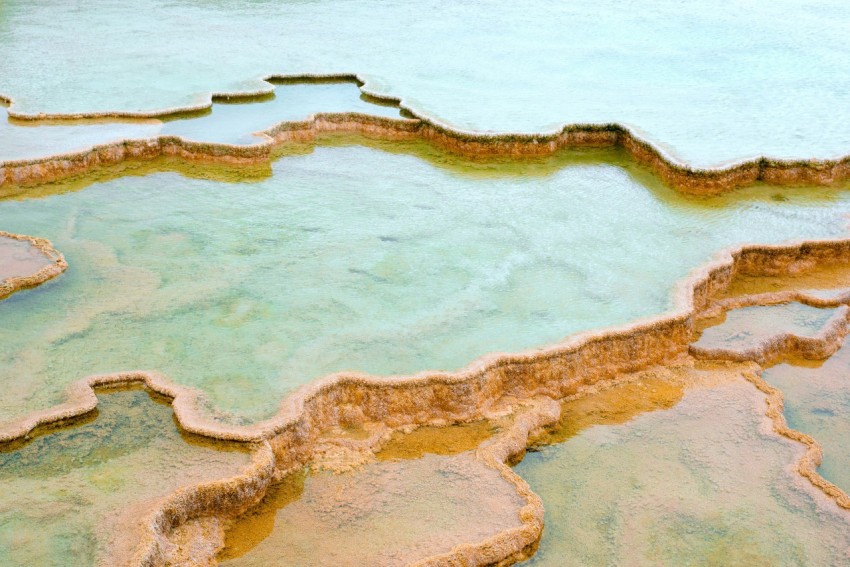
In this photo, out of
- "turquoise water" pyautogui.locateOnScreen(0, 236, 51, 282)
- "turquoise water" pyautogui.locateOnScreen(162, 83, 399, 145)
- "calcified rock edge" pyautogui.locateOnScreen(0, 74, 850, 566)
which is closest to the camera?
"calcified rock edge" pyautogui.locateOnScreen(0, 74, 850, 566)

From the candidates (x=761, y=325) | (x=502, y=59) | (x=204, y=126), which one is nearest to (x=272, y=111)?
(x=204, y=126)

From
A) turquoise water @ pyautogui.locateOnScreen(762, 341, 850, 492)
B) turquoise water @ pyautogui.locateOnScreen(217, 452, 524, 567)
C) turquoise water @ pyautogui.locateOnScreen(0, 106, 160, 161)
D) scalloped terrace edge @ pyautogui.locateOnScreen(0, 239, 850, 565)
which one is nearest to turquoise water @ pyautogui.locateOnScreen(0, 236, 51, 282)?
scalloped terrace edge @ pyautogui.locateOnScreen(0, 239, 850, 565)

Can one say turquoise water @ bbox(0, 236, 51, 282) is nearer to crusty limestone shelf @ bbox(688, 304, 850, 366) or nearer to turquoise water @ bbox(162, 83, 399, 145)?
turquoise water @ bbox(162, 83, 399, 145)

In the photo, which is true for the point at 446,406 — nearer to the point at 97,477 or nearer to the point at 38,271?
the point at 97,477

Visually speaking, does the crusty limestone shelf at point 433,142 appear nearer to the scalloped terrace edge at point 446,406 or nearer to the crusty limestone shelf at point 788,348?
the crusty limestone shelf at point 788,348


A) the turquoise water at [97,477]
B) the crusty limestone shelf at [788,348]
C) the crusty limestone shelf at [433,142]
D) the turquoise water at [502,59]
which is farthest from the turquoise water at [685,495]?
the turquoise water at [502,59]

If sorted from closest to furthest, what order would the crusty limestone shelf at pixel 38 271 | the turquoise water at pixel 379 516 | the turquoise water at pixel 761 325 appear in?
the turquoise water at pixel 379 516 → the crusty limestone shelf at pixel 38 271 → the turquoise water at pixel 761 325

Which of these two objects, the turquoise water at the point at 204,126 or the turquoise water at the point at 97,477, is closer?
the turquoise water at the point at 97,477
